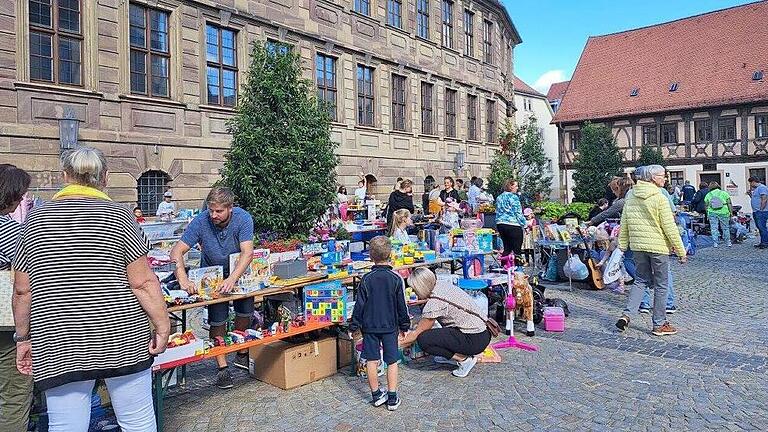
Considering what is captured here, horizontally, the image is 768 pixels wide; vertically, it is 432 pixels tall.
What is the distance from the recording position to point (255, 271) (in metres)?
5.79

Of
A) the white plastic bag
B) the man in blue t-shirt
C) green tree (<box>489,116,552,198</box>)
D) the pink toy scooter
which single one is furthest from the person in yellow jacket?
green tree (<box>489,116,552,198</box>)

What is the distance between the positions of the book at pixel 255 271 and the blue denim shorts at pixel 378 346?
1.14 meters

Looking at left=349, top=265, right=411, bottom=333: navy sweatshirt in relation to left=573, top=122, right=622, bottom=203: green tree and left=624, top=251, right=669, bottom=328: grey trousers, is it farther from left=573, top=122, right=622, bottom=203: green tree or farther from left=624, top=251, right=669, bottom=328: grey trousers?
left=573, top=122, right=622, bottom=203: green tree

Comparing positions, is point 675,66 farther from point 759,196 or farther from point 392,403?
point 392,403

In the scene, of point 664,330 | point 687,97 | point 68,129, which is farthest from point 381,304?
point 687,97

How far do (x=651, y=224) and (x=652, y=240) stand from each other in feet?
0.61

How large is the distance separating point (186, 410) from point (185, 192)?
11.6 meters

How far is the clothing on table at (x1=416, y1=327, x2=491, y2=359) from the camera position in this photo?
→ 590cm

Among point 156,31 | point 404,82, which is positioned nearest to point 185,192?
point 156,31

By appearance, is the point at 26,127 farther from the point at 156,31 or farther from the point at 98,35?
the point at 156,31

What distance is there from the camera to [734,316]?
827cm

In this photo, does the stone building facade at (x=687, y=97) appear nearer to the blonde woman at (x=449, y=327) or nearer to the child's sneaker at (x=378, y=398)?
the blonde woman at (x=449, y=327)

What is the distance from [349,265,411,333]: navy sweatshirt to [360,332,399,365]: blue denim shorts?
0.17 ft

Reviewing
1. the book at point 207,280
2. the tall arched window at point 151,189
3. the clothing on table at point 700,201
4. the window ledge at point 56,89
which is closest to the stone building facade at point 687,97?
the clothing on table at point 700,201
